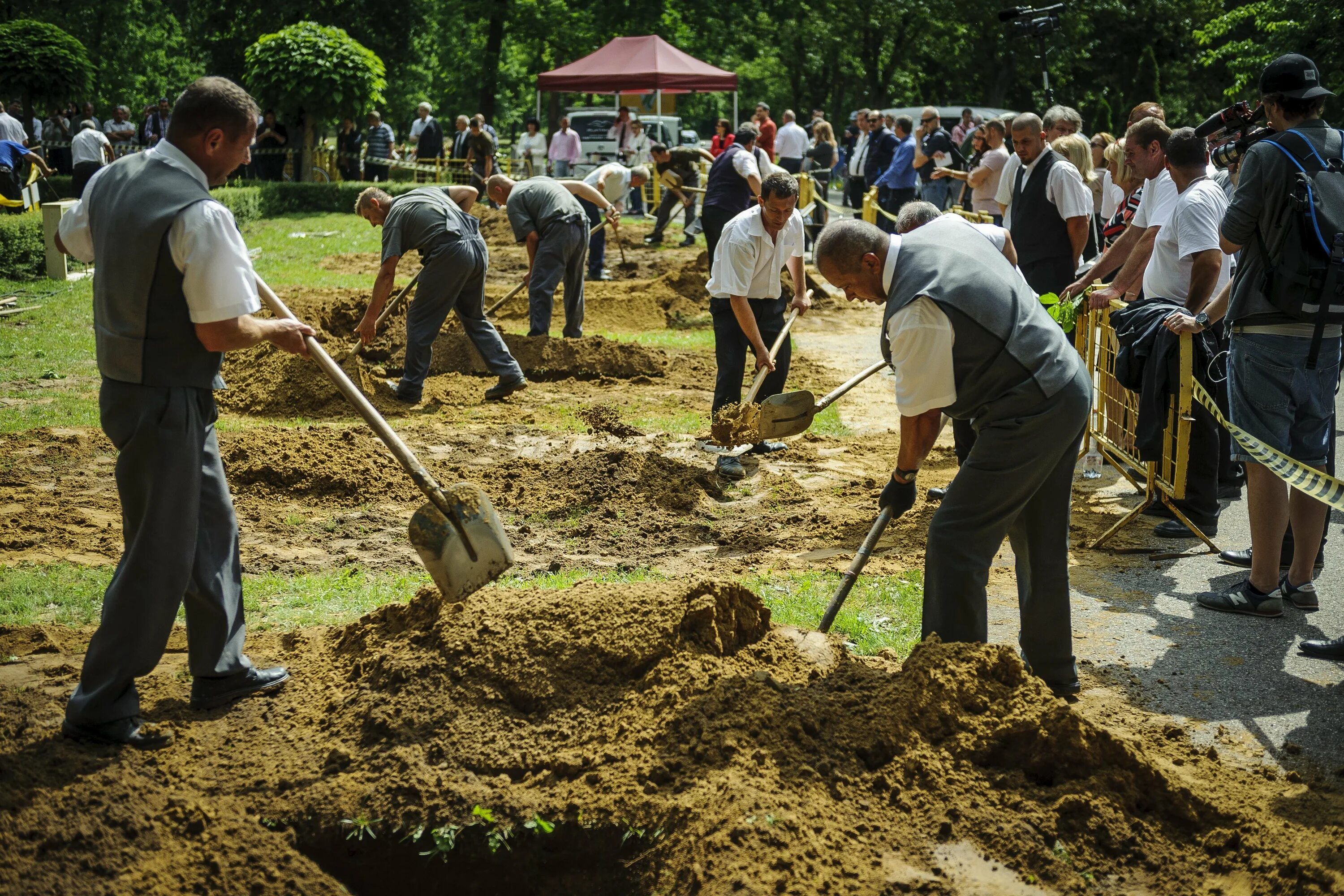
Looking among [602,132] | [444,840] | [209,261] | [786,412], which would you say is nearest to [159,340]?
[209,261]

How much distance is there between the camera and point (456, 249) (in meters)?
8.98

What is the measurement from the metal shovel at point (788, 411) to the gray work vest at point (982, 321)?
9.70 feet

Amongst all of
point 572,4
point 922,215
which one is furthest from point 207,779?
point 572,4

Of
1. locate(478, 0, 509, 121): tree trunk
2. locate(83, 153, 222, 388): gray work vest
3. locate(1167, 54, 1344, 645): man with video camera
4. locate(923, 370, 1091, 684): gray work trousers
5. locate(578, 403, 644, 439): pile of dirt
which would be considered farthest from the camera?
locate(478, 0, 509, 121): tree trunk

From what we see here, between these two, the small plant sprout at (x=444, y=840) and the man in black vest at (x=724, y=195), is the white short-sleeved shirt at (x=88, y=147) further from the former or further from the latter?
the small plant sprout at (x=444, y=840)

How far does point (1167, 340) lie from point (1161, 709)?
→ 7.02 ft

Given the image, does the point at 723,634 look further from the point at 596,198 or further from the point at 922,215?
the point at 596,198

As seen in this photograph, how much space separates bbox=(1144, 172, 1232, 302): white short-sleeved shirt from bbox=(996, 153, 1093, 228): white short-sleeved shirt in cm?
124

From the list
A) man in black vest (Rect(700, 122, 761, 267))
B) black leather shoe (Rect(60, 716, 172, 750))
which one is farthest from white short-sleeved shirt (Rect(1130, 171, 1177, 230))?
man in black vest (Rect(700, 122, 761, 267))

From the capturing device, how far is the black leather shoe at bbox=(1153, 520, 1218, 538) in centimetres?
625

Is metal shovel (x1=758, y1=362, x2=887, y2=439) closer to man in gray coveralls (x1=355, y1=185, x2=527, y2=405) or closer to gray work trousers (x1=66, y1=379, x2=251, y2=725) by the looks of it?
man in gray coveralls (x1=355, y1=185, x2=527, y2=405)

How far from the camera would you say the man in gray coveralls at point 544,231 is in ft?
34.8

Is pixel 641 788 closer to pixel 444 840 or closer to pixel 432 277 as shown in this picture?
pixel 444 840

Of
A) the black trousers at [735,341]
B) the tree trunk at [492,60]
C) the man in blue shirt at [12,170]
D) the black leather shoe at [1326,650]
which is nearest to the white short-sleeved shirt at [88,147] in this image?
the man in blue shirt at [12,170]
